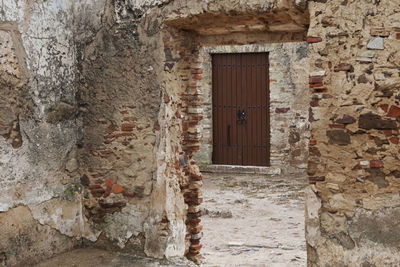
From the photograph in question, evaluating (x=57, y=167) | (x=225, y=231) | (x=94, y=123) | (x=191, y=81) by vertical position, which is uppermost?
(x=191, y=81)

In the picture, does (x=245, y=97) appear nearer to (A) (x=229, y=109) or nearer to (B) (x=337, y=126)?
(A) (x=229, y=109)

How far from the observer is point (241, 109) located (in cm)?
1005

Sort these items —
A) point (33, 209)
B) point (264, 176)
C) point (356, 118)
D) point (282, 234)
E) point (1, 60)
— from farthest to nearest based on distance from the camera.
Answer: point (264, 176) < point (282, 234) < point (33, 209) < point (1, 60) < point (356, 118)

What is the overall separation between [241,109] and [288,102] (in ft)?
2.99

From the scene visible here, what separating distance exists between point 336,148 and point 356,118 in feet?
0.78

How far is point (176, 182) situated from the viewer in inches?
176

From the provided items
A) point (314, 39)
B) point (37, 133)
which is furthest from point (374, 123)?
point (37, 133)

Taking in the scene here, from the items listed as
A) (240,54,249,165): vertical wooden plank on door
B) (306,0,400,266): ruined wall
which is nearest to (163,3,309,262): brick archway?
(306,0,400,266): ruined wall

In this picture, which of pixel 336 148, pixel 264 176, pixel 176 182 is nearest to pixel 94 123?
pixel 176 182

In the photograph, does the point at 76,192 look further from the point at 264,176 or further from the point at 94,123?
the point at 264,176

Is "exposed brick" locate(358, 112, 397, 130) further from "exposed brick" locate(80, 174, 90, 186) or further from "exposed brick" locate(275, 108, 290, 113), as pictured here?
"exposed brick" locate(275, 108, 290, 113)

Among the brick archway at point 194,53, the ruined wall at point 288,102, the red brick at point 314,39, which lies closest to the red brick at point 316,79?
the red brick at point 314,39

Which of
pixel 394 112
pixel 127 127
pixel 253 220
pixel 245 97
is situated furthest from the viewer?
pixel 245 97

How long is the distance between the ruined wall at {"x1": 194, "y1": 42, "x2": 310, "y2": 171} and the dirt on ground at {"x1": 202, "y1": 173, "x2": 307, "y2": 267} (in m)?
0.45
